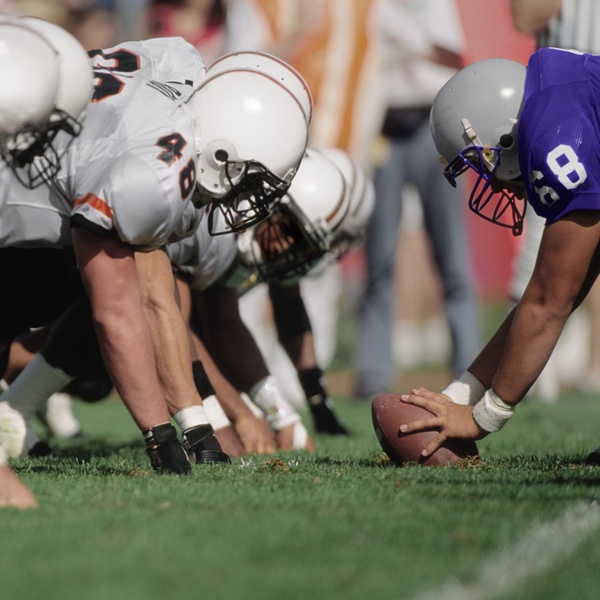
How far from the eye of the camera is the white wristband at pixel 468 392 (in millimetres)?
4461

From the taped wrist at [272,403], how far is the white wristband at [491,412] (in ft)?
5.46

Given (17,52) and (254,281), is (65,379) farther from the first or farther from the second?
(17,52)

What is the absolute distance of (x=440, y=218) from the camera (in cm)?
874

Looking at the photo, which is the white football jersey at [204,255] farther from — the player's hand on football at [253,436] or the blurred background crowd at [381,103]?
the blurred background crowd at [381,103]

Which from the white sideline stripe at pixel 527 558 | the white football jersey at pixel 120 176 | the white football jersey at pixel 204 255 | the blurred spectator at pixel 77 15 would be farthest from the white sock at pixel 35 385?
the blurred spectator at pixel 77 15

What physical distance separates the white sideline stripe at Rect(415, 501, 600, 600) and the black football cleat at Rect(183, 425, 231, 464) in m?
1.52

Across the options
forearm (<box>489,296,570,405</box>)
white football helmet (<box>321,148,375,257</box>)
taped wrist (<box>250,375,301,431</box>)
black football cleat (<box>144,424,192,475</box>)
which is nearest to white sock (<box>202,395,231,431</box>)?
taped wrist (<box>250,375,301,431</box>)

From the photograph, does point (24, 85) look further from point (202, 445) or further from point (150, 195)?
point (202, 445)

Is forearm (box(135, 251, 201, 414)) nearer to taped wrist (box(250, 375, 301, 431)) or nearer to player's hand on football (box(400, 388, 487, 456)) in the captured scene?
player's hand on football (box(400, 388, 487, 456))

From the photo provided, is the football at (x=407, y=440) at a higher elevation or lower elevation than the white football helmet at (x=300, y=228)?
lower

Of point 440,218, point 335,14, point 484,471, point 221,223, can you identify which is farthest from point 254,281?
point 335,14

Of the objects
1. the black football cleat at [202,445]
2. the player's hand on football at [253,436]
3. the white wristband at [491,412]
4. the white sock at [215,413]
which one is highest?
the white wristband at [491,412]

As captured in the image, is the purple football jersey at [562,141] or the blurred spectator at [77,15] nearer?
the purple football jersey at [562,141]

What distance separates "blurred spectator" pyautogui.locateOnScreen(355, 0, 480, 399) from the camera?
8.72m
